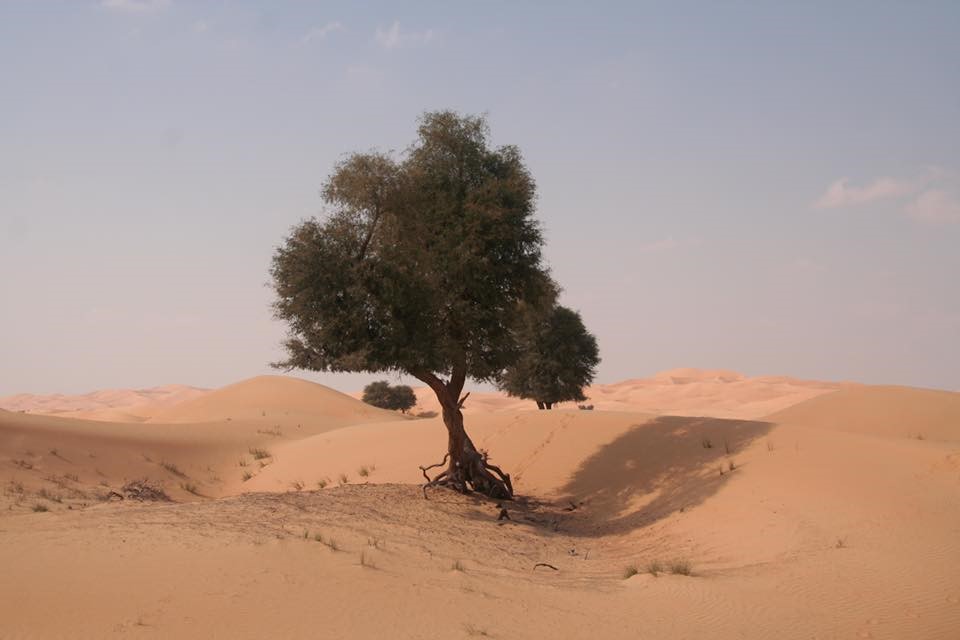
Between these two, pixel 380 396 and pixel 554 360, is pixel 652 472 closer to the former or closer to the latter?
pixel 554 360

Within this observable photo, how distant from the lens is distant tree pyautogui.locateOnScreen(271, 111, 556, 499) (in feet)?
48.6

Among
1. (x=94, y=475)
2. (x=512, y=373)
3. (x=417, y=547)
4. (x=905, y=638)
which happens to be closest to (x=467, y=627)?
(x=417, y=547)

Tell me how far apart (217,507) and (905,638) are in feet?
31.1

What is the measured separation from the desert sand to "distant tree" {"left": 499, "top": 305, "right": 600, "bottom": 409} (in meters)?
12.2

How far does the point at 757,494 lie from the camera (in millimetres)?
13930

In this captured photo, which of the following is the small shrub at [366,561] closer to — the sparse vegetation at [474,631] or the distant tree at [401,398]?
the sparse vegetation at [474,631]

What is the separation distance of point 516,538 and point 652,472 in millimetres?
5462

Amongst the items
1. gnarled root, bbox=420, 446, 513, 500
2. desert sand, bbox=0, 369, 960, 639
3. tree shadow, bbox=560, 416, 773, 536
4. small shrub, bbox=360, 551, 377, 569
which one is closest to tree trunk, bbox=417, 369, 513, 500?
gnarled root, bbox=420, 446, 513, 500

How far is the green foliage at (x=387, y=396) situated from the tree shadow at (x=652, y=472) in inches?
1794

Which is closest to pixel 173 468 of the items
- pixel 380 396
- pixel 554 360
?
pixel 554 360

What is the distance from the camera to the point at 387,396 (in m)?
64.4

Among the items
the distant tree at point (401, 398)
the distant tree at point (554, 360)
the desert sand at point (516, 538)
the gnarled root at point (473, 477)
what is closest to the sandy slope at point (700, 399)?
the distant tree at point (401, 398)

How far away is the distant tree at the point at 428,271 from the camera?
14.8 metres

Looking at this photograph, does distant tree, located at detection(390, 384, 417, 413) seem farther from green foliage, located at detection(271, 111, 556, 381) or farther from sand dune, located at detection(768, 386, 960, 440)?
green foliage, located at detection(271, 111, 556, 381)
